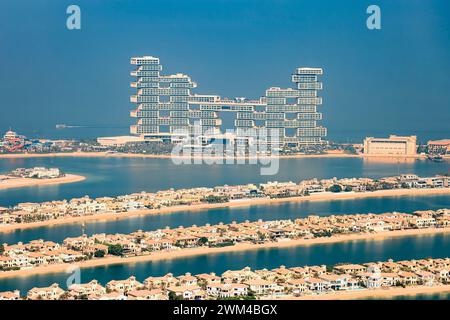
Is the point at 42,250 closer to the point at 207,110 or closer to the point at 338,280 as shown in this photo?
the point at 338,280

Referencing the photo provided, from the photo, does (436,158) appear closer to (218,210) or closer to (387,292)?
(218,210)

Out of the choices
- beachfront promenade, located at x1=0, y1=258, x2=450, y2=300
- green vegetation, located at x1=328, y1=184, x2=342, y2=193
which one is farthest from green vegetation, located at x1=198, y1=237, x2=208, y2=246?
green vegetation, located at x1=328, y1=184, x2=342, y2=193

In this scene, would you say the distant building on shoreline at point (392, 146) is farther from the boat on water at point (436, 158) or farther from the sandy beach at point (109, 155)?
the boat on water at point (436, 158)

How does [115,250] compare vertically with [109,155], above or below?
below

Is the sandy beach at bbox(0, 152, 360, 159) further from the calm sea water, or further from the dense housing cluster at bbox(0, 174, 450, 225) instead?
the dense housing cluster at bbox(0, 174, 450, 225)

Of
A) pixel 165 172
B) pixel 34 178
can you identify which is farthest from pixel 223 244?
pixel 165 172
